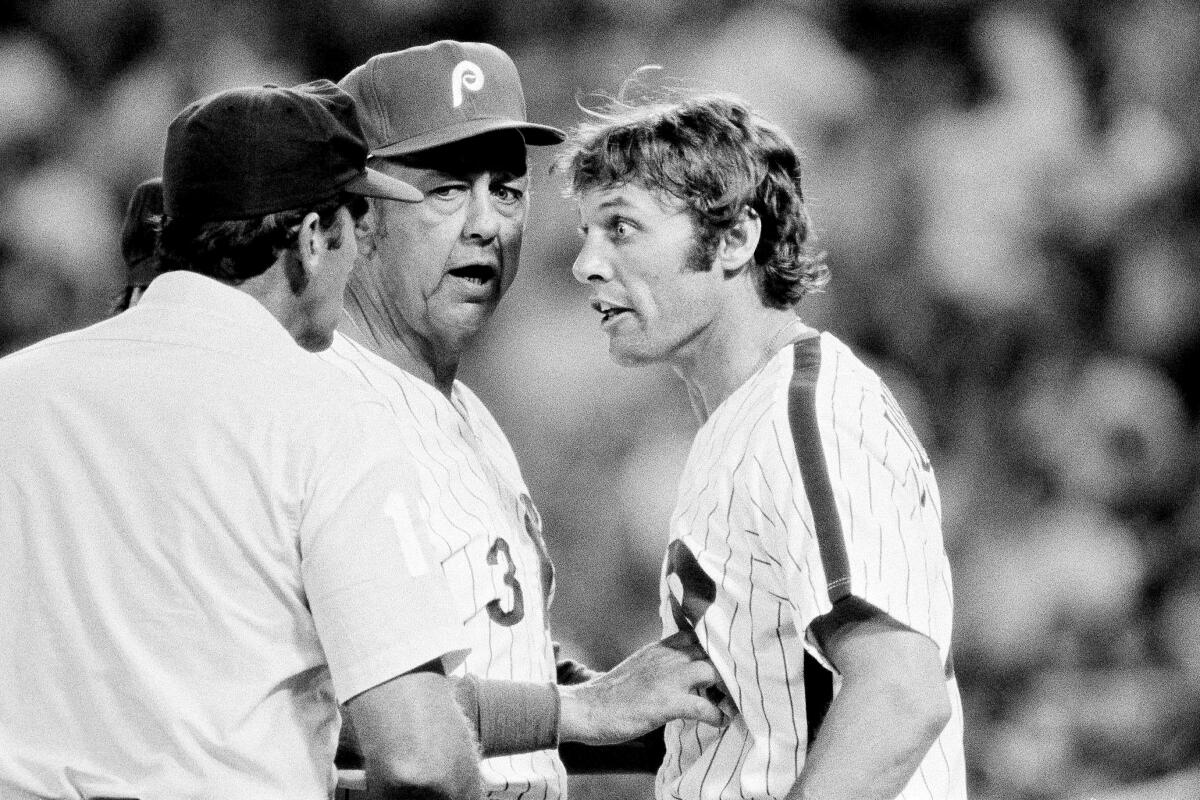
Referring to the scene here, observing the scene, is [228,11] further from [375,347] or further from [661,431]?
[375,347]

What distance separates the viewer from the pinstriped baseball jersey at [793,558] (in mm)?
1334

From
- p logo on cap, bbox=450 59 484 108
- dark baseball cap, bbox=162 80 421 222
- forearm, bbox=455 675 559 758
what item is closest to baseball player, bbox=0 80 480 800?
dark baseball cap, bbox=162 80 421 222

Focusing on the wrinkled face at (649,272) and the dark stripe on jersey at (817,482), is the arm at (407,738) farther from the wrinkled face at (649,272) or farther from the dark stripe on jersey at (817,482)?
the wrinkled face at (649,272)

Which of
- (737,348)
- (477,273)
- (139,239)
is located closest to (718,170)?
(737,348)

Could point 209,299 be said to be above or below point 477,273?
above

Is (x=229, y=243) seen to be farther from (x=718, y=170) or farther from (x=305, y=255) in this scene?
(x=718, y=170)

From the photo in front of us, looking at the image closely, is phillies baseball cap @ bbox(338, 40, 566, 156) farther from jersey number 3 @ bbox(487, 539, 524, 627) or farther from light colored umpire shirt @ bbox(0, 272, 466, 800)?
light colored umpire shirt @ bbox(0, 272, 466, 800)

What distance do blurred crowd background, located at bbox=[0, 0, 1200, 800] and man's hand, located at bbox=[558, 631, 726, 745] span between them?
187cm

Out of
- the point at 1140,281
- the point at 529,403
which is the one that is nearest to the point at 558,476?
the point at 529,403

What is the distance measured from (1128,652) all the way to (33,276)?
2800mm

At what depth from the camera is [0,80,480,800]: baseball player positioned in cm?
109

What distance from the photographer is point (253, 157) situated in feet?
3.87

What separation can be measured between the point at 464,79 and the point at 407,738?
0.96 meters

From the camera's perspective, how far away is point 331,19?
12.0 feet
